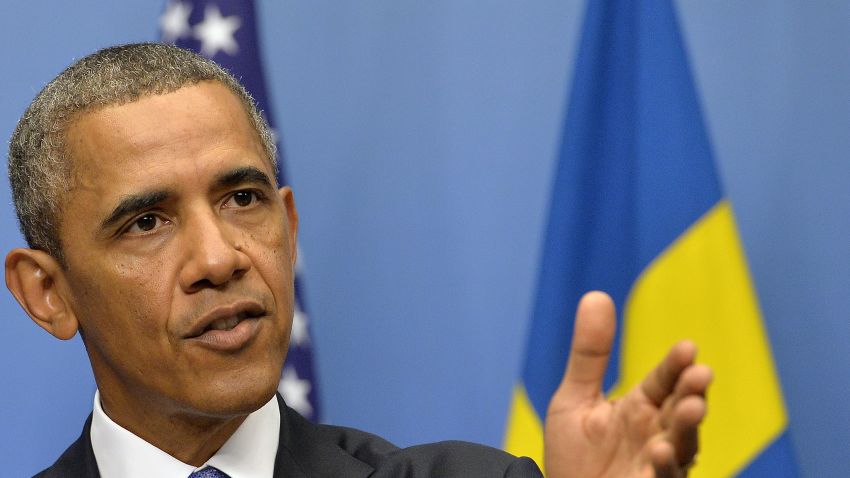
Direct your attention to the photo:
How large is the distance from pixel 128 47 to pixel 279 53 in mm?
1270

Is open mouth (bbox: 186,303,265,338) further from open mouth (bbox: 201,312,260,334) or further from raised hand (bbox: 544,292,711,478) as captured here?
raised hand (bbox: 544,292,711,478)

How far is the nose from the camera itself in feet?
6.18

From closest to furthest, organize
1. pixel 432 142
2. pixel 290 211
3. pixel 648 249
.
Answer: pixel 290 211 < pixel 648 249 < pixel 432 142

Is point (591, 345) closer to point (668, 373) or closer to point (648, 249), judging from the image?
point (668, 373)

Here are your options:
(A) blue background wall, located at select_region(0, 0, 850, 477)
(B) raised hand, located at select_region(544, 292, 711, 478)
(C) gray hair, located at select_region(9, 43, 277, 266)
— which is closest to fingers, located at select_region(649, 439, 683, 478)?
(B) raised hand, located at select_region(544, 292, 711, 478)

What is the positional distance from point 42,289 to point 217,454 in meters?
0.42

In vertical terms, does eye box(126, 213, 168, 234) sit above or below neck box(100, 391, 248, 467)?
above

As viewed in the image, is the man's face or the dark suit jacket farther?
the dark suit jacket

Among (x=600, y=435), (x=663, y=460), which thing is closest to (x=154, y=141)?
(x=600, y=435)

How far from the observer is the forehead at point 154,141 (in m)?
1.97

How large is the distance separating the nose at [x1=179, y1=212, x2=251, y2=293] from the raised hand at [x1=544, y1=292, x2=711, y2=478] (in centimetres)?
53

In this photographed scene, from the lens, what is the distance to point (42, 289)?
85.4 inches

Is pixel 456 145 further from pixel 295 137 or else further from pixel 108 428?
pixel 108 428

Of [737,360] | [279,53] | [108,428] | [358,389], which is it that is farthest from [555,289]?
[108,428]
